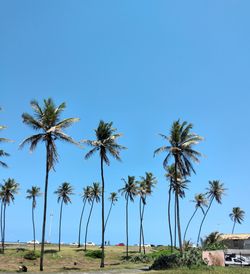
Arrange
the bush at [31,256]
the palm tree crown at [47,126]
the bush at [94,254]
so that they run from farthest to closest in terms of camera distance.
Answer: the bush at [94,254]
the bush at [31,256]
the palm tree crown at [47,126]

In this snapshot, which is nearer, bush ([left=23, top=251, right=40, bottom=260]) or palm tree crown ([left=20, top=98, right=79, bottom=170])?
palm tree crown ([left=20, top=98, right=79, bottom=170])

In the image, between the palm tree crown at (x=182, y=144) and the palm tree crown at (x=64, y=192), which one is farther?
the palm tree crown at (x=64, y=192)

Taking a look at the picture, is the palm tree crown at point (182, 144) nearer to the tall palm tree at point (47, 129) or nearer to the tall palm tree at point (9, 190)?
the tall palm tree at point (47, 129)

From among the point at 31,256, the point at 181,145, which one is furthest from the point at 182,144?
the point at 31,256

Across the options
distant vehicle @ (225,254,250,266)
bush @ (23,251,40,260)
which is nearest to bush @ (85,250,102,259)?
bush @ (23,251,40,260)

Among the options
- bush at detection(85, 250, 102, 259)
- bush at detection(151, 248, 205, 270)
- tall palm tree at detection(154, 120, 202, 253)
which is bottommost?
bush at detection(85, 250, 102, 259)

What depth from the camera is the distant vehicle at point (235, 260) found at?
43.1m

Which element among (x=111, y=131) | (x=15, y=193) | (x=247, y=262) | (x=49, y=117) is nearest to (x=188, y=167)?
(x=111, y=131)

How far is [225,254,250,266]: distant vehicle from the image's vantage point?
43116 millimetres

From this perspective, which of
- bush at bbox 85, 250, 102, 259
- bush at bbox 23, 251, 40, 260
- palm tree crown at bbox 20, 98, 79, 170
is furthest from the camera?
bush at bbox 85, 250, 102, 259

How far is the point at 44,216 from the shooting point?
3597 centimetres

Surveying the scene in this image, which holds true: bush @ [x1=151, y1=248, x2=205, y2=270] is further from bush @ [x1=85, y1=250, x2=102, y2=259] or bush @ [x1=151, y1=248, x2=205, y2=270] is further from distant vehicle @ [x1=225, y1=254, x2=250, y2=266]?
bush @ [x1=85, y1=250, x2=102, y2=259]

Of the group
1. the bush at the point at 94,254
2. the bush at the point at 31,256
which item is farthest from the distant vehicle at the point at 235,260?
the bush at the point at 31,256

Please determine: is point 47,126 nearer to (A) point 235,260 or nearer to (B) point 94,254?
(A) point 235,260
